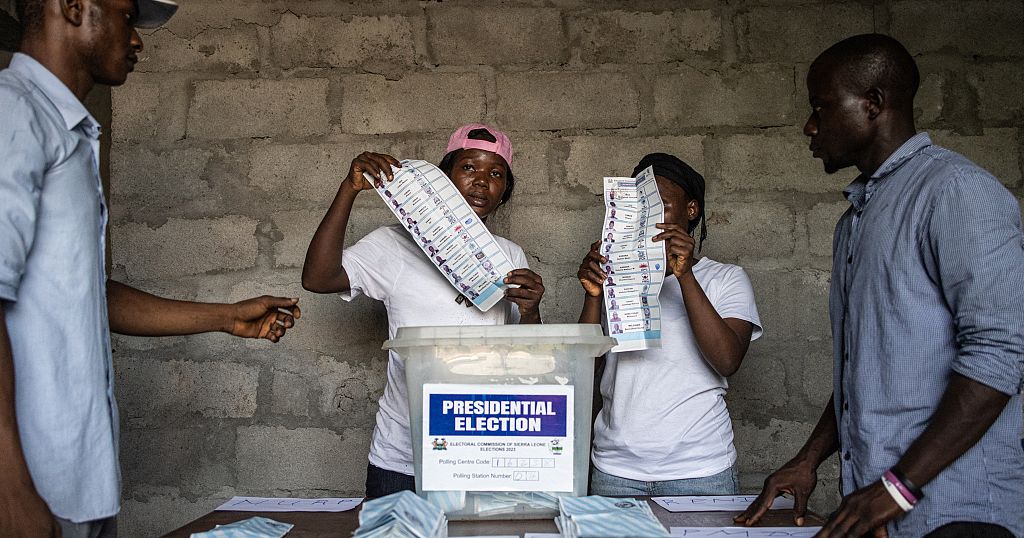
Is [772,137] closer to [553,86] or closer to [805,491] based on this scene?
[553,86]

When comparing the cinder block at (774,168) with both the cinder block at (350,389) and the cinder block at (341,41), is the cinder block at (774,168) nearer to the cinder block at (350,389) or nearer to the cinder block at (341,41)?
the cinder block at (341,41)

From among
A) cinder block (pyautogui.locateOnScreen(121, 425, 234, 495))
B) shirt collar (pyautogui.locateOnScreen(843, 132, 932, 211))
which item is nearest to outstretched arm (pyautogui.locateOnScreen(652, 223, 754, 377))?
shirt collar (pyautogui.locateOnScreen(843, 132, 932, 211))

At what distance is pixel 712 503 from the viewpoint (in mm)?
1806

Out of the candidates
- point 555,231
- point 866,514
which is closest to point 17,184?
point 866,514

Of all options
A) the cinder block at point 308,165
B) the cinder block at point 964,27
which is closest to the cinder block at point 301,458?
the cinder block at point 308,165

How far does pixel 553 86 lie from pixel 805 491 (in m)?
1.88

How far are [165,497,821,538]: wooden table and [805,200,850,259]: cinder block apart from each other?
Result: 155 centimetres

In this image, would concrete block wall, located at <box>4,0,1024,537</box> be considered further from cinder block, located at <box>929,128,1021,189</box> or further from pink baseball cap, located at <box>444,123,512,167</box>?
pink baseball cap, located at <box>444,123,512,167</box>

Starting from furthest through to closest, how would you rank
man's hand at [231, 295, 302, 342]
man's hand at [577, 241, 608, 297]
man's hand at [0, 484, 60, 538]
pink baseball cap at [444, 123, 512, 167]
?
1. pink baseball cap at [444, 123, 512, 167]
2. man's hand at [577, 241, 608, 297]
3. man's hand at [231, 295, 302, 342]
4. man's hand at [0, 484, 60, 538]

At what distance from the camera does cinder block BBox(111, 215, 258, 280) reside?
3.15 meters

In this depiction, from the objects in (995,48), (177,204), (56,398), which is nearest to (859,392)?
(56,398)

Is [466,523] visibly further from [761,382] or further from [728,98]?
[728,98]

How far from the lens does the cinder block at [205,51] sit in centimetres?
319

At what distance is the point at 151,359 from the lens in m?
3.16
